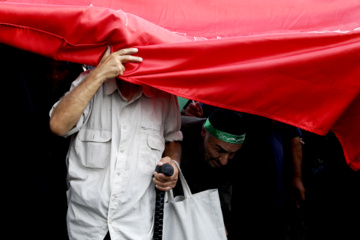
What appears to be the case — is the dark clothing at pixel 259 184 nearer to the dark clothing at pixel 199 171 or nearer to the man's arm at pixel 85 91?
the dark clothing at pixel 199 171

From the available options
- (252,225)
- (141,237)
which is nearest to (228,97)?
(141,237)

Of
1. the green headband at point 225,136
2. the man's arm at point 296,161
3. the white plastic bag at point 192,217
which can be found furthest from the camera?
the man's arm at point 296,161

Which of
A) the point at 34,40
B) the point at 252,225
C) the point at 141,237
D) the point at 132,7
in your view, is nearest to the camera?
the point at 34,40

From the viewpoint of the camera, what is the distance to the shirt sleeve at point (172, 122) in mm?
2167

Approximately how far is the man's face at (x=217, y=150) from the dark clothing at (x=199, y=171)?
0.18 feet

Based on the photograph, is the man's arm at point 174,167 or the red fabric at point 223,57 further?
the man's arm at point 174,167

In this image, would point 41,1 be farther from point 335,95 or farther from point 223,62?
point 335,95

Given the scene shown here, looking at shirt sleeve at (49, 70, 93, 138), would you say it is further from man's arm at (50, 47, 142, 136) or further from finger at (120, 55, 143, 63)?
finger at (120, 55, 143, 63)

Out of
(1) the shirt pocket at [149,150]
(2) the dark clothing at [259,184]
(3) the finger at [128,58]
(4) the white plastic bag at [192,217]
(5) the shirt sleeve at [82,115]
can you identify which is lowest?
(2) the dark clothing at [259,184]

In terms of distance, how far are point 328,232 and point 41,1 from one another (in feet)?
11.3

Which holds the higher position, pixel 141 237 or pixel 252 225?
pixel 141 237

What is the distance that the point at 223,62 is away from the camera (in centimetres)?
186

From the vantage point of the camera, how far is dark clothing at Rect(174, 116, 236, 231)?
9.15ft

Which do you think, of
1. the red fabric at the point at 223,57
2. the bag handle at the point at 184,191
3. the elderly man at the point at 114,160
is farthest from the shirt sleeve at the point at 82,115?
the bag handle at the point at 184,191
